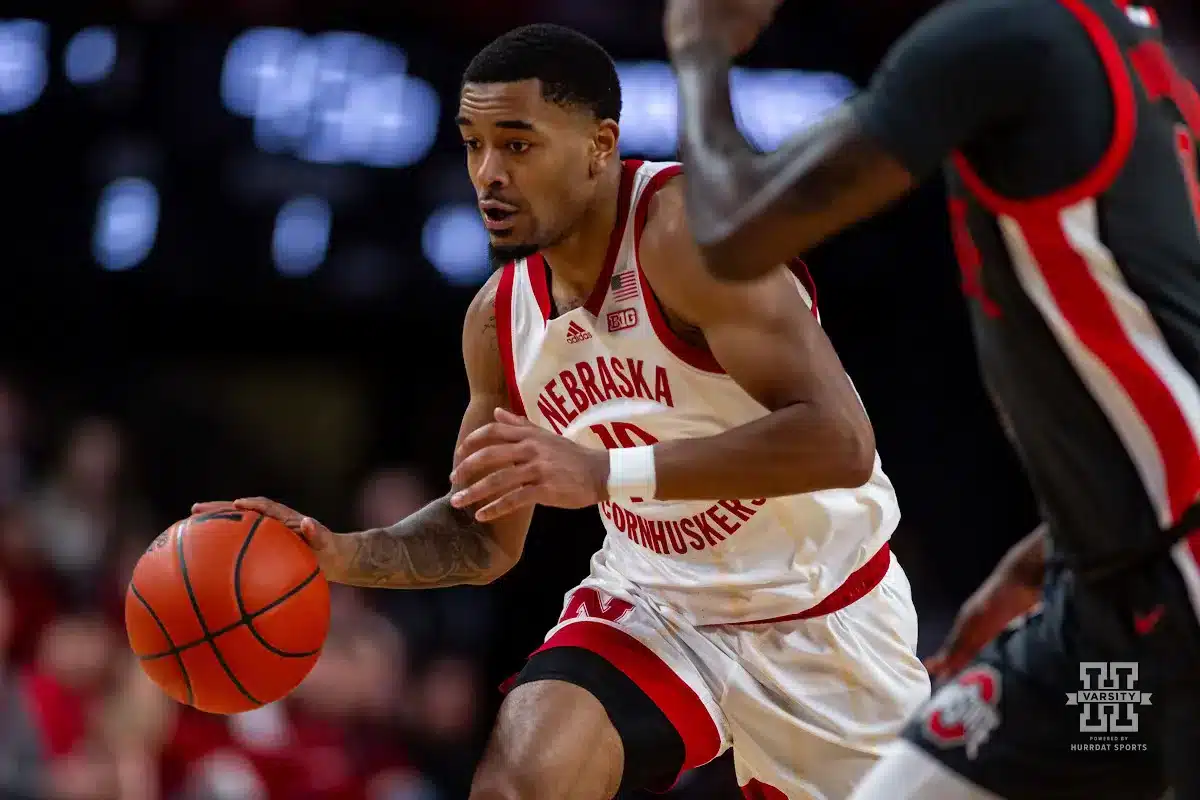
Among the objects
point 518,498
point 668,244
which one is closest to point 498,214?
point 668,244

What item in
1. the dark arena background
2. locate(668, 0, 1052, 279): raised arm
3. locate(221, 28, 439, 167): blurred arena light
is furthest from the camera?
locate(221, 28, 439, 167): blurred arena light

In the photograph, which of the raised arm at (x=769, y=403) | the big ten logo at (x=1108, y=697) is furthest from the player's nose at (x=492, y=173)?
the big ten logo at (x=1108, y=697)

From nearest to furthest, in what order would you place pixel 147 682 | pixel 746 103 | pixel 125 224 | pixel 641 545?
1. pixel 641 545
2. pixel 147 682
3. pixel 125 224
4. pixel 746 103

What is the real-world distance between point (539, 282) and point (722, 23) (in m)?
1.46

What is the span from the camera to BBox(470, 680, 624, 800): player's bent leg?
368 cm

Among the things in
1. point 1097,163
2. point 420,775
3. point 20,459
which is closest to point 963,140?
point 1097,163

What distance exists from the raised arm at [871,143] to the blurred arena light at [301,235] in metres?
5.41

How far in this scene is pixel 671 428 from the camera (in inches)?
152

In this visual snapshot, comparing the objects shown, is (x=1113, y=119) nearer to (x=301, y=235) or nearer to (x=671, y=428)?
(x=671, y=428)

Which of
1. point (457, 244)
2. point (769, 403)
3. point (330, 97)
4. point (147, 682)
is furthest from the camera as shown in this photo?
point (457, 244)

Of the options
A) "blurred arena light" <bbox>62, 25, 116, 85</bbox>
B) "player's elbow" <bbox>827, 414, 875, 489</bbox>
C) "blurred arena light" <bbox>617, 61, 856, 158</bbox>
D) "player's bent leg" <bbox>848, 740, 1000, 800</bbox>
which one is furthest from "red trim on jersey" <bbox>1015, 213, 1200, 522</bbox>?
"blurred arena light" <bbox>62, 25, 116, 85</bbox>

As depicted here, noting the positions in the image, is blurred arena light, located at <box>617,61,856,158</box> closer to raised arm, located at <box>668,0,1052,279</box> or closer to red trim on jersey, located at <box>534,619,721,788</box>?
red trim on jersey, located at <box>534,619,721,788</box>

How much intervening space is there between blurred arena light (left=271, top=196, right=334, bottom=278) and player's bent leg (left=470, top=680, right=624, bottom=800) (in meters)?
4.42

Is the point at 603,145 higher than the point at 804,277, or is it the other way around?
the point at 603,145
